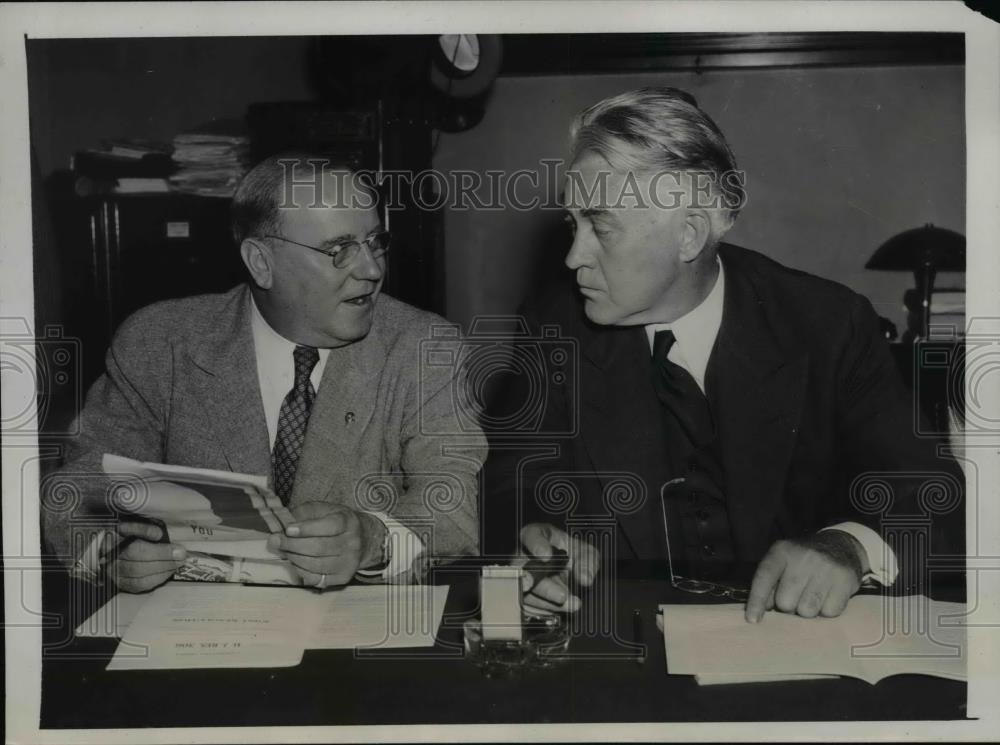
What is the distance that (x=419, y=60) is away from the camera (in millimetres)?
1751

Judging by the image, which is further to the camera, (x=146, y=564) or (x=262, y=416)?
(x=262, y=416)

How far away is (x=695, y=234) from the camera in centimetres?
177

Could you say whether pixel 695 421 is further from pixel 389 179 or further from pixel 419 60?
pixel 419 60

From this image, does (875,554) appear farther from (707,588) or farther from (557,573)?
(557,573)

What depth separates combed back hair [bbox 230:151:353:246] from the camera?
176 centimetres

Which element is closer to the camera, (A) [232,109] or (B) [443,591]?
(B) [443,591]

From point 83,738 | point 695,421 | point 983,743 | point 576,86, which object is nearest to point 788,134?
point 576,86

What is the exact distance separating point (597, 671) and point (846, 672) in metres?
0.37

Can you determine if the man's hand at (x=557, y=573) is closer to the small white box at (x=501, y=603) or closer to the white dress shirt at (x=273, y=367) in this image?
the small white box at (x=501, y=603)

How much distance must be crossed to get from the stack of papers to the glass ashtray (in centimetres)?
92

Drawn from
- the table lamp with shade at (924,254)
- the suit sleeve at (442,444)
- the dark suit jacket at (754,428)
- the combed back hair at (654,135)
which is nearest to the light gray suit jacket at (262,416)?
the suit sleeve at (442,444)

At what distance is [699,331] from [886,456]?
42 centimetres

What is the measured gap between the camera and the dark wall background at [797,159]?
5.72ft

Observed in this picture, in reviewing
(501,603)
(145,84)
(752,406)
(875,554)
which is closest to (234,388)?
(145,84)
